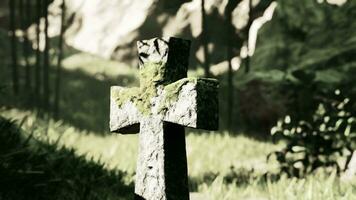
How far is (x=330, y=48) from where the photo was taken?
11.2 meters

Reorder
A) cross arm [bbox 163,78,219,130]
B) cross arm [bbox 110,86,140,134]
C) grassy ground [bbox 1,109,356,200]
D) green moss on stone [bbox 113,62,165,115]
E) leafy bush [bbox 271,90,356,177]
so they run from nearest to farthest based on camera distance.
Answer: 1. cross arm [bbox 163,78,219,130]
2. green moss on stone [bbox 113,62,165,115]
3. cross arm [bbox 110,86,140,134]
4. grassy ground [bbox 1,109,356,200]
5. leafy bush [bbox 271,90,356,177]

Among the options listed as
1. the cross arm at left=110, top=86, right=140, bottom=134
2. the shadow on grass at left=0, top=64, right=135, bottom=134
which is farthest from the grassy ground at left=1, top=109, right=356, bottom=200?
the shadow on grass at left=0, top=64, right=135, bottom=134

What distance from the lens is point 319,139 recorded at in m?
6.88

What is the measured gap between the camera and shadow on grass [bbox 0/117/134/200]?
16.7ft

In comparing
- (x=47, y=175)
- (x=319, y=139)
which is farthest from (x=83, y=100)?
(x=47, y=175)

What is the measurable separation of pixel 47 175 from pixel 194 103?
243cm

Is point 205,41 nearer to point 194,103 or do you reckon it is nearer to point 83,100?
point 83,100

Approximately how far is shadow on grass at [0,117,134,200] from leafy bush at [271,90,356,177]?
6.47 ft

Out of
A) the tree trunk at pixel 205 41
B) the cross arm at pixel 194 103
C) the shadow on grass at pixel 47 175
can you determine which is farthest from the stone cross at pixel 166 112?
the tree trunk at pixel 205 41

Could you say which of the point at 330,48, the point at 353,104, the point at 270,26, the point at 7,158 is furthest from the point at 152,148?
the point at 270,26

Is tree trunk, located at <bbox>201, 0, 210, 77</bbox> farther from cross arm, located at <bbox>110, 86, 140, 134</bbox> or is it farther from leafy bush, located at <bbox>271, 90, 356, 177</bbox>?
cross arm, located at <bbox>110, 86, 140, 134</bbox>

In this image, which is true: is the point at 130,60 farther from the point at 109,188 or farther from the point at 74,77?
the point at 109,188

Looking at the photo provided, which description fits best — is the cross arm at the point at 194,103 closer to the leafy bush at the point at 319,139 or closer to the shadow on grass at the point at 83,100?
the leafy bush at the point at 319,139

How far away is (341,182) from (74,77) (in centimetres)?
1275
